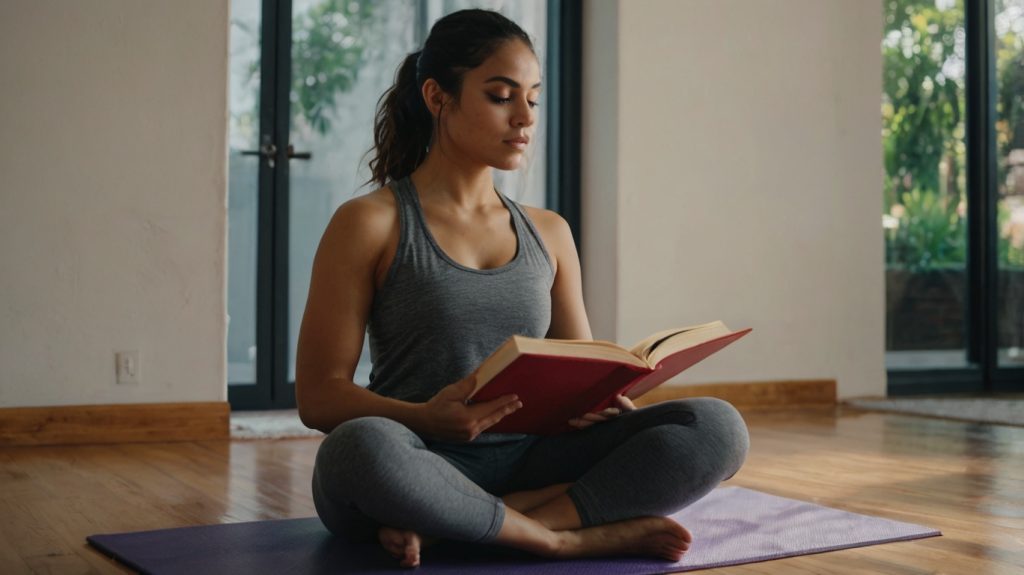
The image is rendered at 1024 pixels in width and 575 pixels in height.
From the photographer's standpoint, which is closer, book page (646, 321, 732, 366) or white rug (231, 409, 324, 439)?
book page (646, 321, 732, 366)

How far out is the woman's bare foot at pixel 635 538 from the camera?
1.73m

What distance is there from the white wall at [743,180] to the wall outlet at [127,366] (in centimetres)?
162

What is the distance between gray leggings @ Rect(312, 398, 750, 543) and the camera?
156 cm

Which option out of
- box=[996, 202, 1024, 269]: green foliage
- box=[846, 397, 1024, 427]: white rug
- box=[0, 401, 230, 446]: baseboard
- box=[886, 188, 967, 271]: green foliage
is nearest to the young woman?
box=[0, 401, 230, 446]: baseboard

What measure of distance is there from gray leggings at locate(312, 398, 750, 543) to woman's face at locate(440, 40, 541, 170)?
0.45 m

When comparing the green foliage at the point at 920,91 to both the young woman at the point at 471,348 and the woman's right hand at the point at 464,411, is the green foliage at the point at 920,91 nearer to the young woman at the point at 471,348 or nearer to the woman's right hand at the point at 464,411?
the young woman at the point at 471,348

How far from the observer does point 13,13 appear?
3.15 meters

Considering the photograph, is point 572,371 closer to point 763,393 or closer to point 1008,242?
point 763,393

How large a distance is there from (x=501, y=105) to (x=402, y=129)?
0.82ft

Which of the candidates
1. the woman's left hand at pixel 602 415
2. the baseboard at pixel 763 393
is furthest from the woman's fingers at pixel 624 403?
the baseboard at pixel 763 393

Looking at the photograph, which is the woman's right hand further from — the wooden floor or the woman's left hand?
the wooden floor

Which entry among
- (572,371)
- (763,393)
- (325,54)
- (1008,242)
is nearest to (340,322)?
(572,371)

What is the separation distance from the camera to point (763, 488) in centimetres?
252

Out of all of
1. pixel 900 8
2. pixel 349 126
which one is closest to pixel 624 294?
pixel 349 126
